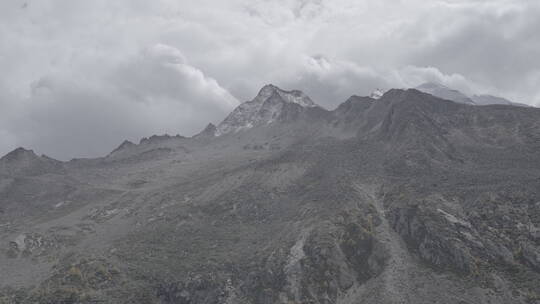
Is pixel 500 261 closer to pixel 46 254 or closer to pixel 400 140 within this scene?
pixel 400 140

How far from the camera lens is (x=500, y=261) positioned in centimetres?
6003

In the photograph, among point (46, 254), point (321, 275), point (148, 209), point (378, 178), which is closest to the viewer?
point (321, 275)

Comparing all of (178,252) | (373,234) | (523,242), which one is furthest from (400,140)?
(178,252)

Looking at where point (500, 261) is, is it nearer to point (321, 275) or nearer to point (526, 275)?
point (526, 275)

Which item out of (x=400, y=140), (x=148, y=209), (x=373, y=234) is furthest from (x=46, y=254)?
(x=400, y=140)

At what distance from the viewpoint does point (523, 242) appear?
61438 millimetres

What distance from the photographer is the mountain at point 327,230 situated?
62.5 m

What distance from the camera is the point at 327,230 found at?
251 feet

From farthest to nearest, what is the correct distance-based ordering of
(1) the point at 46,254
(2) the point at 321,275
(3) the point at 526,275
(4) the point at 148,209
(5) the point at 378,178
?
1. (4) the point at 148,209
2. (5) the point at 378,178
3. (1) the point at 46,254
4. (2) the point at 321,275
5. (3) the point at 526,275

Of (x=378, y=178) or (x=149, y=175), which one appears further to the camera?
(x=149, y=175)

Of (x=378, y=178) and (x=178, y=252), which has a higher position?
(x=378, y=178)

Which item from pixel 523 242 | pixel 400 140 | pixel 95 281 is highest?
pixel 400 140

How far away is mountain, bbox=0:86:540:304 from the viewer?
6253cm

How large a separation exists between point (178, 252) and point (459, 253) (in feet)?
180
